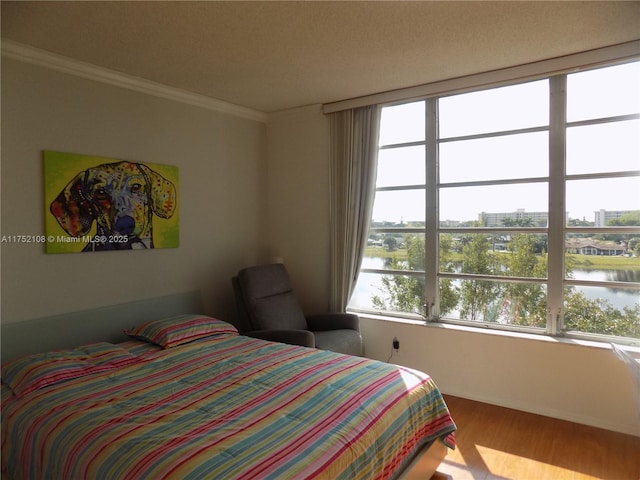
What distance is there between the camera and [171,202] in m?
3.57

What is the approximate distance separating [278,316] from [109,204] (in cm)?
163

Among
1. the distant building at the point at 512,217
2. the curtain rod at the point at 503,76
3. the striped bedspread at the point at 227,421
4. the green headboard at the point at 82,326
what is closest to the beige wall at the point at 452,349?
the curtain rod at the point at 503,76

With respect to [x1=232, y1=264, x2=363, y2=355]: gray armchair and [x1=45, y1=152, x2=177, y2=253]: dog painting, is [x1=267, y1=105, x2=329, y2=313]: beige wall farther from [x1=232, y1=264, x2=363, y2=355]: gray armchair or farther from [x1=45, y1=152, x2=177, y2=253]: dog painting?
[x1=45, y1=152, x2=177, y2=253]: dog painting

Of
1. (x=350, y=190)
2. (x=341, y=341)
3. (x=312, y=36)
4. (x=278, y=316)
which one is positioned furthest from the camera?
(x=350, y=190)

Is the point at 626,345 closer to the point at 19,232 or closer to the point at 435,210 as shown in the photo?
the point at 435,210

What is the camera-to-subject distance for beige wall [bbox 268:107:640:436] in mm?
2986

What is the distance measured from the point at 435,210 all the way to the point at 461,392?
156 centimetres

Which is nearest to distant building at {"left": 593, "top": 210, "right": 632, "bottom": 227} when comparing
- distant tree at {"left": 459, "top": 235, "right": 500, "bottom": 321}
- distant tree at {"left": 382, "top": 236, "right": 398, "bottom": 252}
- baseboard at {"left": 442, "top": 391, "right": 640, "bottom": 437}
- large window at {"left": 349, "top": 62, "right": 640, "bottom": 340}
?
large window at {"left": 349, "top": 62, "right": 640, "bottom": 340}

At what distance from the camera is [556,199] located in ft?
10.5

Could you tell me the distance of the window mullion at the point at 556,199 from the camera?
3.17 metres

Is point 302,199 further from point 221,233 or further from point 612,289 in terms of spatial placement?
point 612,289

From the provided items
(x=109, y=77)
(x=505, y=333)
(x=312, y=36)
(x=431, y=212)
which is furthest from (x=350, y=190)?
(x=109, y=77)

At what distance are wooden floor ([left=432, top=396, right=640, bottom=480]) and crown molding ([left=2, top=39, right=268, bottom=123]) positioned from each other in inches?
133

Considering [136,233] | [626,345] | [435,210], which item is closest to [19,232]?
[136,233]
